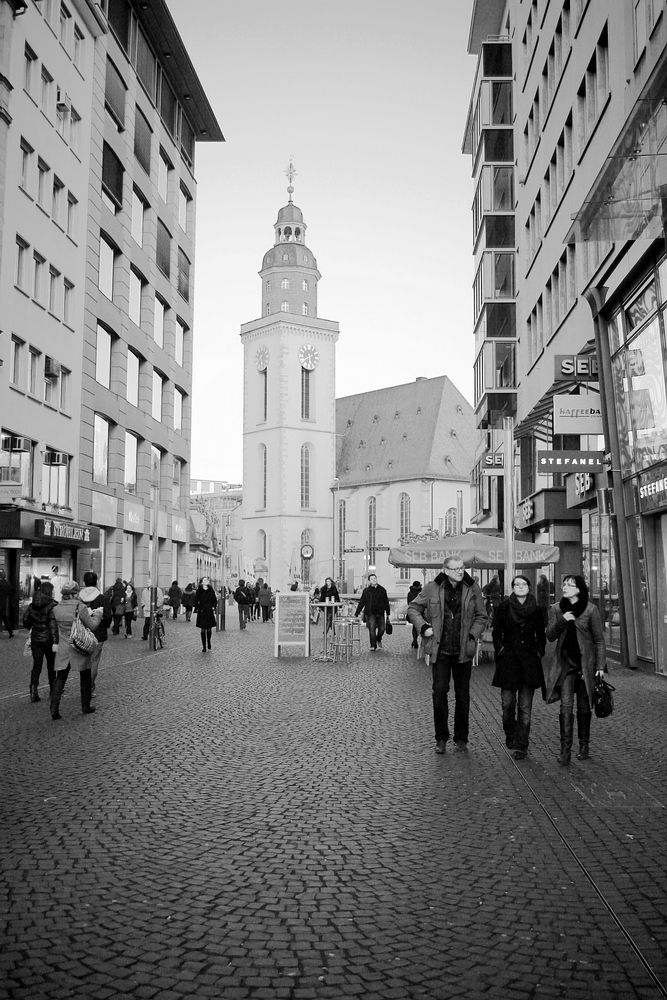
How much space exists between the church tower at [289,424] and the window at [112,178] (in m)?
54.6

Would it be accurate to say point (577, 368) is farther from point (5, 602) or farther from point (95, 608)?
point (5, 602)

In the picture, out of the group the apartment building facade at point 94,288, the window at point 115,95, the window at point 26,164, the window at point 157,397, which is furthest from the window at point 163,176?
the window at point 26,164

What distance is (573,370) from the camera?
20.5 meters

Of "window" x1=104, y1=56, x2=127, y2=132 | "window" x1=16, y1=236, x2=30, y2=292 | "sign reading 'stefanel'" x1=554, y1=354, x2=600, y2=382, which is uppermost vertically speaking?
"window" x1=104, y1=56, x2=127, y2=132

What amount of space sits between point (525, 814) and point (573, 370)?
1481cm

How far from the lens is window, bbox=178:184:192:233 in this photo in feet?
157

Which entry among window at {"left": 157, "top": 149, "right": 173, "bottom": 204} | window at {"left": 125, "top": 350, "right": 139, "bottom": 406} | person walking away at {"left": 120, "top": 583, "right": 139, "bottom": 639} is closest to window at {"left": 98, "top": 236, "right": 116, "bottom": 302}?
window at {"left": 125, "top": 350, "right": 139, "bottom": 406}

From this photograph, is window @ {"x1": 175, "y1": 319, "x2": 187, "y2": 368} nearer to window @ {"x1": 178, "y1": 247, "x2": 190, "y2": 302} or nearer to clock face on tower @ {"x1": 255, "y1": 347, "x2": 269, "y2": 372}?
window @ {"x1": 178, "y1": 247, "x2": 190, "y2": 302}

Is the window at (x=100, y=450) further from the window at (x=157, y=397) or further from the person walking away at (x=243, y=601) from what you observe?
the person walking away at (x=243, y=601)

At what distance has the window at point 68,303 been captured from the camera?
3152 centimetres

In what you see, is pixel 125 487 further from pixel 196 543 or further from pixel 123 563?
pixel 196 543

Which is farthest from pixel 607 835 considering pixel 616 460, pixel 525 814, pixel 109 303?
pixel 109 303

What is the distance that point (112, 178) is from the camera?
36.8m

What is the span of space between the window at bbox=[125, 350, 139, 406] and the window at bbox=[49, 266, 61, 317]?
7866mm
